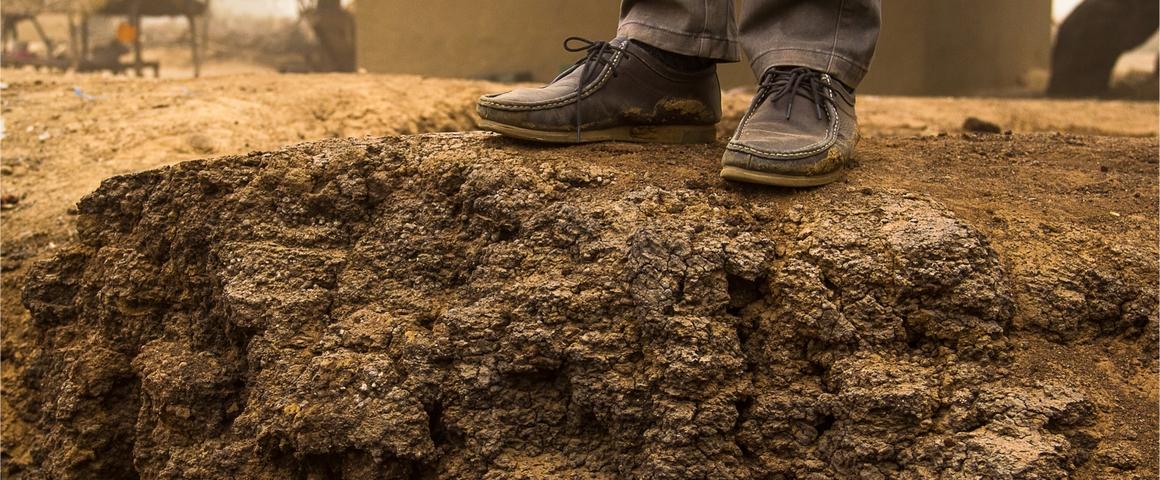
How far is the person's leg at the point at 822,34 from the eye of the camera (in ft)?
5.87

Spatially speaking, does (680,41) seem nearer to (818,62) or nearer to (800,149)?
(818,62)

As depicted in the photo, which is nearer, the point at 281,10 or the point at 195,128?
the point at 195,128

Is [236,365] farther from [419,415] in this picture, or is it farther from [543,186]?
[543,186]

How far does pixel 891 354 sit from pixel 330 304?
953 millimetres

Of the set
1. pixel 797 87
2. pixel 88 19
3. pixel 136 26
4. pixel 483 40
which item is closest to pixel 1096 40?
pixel 483 40

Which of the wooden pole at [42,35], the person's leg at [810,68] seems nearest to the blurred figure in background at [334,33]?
the wooden pole at [42,35]

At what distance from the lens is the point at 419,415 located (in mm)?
1540

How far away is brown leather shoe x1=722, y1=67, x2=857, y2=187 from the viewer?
162 cm

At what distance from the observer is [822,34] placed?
5.89 feet

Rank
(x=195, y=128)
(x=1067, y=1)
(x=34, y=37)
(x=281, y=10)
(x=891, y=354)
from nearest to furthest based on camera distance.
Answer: (x=891, y=354) → (x=195, y=128) → (x=34, y=37) → (x=281, y=10) → (x=1067, y=1)

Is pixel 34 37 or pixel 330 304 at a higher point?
pixel 34 37

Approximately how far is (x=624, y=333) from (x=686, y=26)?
0.68m

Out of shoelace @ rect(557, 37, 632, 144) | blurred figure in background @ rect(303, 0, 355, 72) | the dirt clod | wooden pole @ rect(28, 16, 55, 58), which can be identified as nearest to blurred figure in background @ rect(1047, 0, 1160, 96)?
the dirt clod

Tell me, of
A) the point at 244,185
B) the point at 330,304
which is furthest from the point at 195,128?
the point at 330,304
